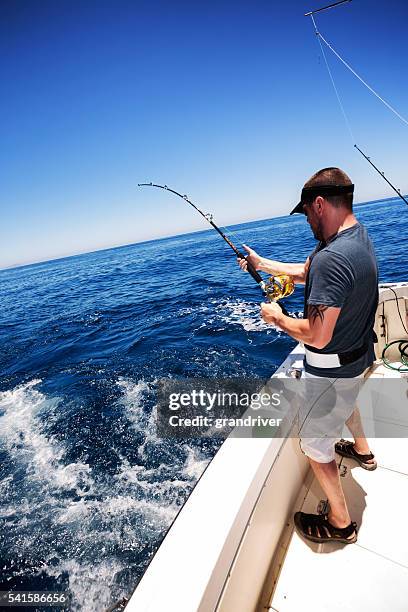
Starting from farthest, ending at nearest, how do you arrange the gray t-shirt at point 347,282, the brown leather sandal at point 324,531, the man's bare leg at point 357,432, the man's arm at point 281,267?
the man's arm at point 281,267, the man's bare leg at point 357,432, the brown leather sandal at point 324,531, the gray t-shirt at point 347,282

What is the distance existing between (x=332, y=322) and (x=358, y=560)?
1553 millimetres

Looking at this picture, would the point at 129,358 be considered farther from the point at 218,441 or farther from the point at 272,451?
the point at 272,451

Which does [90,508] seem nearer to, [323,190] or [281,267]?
[281,267]

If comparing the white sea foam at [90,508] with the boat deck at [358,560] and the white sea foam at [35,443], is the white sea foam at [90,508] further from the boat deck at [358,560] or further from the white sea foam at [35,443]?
the boat deck at [358,560]

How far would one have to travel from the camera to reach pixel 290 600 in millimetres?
1662

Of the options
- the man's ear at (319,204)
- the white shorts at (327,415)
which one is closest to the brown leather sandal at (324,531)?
the white shorts at (327,415)

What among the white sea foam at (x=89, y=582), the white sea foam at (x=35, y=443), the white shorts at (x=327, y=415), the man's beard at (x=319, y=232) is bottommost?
the white sea foam at (x=89, y=582)

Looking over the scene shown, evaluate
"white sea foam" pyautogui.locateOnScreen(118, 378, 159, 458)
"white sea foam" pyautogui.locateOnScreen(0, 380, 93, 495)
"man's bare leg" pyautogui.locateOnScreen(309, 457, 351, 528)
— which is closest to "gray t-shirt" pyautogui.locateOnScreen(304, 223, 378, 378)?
"man's bare leg" pyautogui.locateOnScreen(309, 457, 351, 528)

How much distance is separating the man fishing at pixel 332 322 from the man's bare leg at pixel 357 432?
55 centimetres

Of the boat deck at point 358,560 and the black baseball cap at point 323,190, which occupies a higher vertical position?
the black baseball cap at point 323,190

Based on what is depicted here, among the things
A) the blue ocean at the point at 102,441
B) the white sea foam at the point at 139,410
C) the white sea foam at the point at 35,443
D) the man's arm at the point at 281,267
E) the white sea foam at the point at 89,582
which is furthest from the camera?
the white sea foam at the point at 139,410

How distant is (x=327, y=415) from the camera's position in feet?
5.74

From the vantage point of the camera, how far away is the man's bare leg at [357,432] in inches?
87.7

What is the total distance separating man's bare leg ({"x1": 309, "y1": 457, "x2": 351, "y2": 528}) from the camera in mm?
1768
